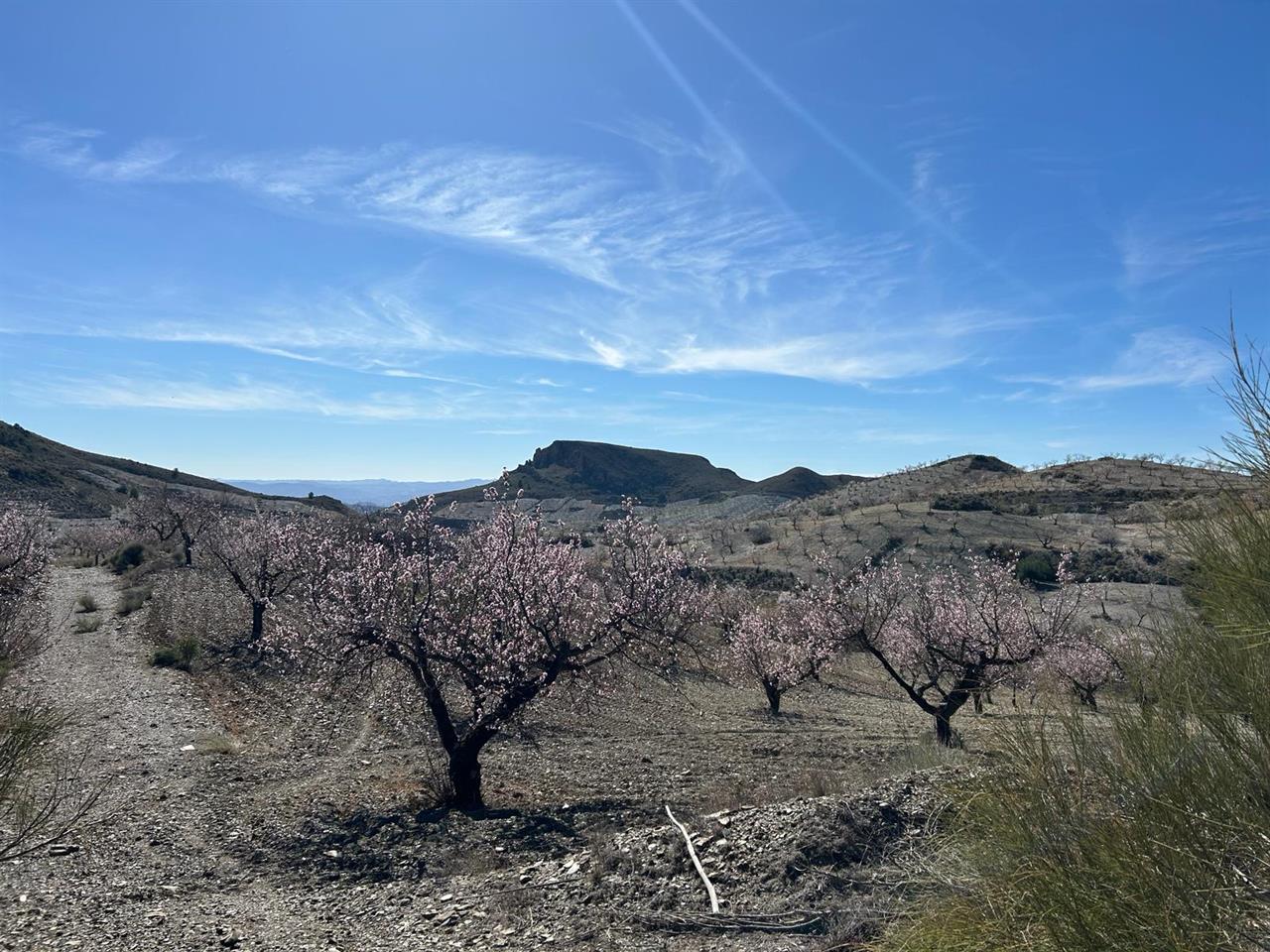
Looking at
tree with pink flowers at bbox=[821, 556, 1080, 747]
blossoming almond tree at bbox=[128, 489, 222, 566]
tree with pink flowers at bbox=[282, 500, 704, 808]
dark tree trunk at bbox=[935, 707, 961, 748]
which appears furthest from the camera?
blossoming almond tree at bbox=[128, 489, 222, 566]

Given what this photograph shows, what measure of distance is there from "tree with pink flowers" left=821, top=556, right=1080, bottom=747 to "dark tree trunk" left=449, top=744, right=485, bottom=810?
32.9 ft

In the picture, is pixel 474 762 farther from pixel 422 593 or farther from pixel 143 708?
pixel 143 708

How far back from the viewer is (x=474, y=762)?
13539mm

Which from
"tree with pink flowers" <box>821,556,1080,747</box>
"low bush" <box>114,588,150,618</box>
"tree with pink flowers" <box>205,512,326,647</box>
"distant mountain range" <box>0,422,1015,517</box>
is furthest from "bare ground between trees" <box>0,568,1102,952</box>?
"distant mountain range" <box>0,422,1015,517</box>

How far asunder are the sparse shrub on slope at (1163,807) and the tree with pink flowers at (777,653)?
18350 mm

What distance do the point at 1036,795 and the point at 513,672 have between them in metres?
10.3

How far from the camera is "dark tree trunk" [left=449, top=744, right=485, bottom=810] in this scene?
527 inches

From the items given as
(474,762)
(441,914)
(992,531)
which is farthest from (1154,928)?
(992,531)

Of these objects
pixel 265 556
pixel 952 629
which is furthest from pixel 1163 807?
pixel 265 556

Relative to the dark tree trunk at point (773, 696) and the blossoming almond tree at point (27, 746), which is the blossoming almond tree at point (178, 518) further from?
the dark tree trunk at point (773, 696)

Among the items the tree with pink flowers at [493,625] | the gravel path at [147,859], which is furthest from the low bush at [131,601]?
the tree with pink flowers at [493,625]

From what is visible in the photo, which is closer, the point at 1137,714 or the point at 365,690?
the point at 1137,714

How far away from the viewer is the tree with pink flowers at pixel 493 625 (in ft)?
43.4

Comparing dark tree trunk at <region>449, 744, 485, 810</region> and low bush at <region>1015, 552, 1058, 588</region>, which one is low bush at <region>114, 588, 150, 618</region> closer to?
dark tree trunk at <region>449, 744, 485, 810</region>
